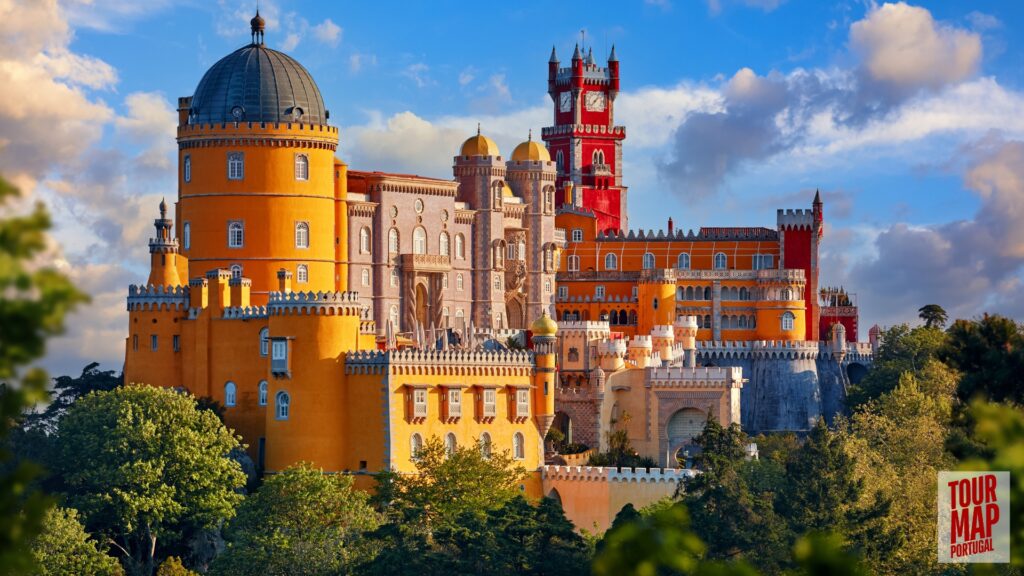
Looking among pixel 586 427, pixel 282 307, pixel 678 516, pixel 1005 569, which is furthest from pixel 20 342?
pixel 586 427

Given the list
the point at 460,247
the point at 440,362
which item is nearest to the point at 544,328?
the point at 440,362

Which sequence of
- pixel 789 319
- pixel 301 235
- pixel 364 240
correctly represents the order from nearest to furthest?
pixel 301 235
pixel 364 240
pixel 789 319

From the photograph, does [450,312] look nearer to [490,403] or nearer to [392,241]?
[392,241]

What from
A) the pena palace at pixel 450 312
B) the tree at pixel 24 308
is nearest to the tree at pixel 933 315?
the pena palace at pixel 450 312

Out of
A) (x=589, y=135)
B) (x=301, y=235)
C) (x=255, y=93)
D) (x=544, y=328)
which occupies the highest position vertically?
(x=589, y=135)

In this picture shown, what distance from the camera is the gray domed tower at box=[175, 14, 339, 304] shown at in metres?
84.6

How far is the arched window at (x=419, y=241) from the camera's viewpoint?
324 ft

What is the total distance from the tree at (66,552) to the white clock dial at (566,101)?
7494 cm

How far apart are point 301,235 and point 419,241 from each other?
13.7 metres

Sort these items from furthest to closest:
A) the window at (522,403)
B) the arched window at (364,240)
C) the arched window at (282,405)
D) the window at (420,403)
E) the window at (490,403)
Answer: the arched window at (364,240) < the window at (522,403) < the window at (490,403) < the window at (420,403) < the arched window at (282,405)

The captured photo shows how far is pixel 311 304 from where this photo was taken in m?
74.9

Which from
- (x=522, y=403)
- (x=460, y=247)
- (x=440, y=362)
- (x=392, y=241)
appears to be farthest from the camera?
(x=460, y=247)

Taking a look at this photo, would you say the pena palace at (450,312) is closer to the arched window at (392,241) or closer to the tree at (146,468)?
the arched window at (392,241)

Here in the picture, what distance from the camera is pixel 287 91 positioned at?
85.4m
